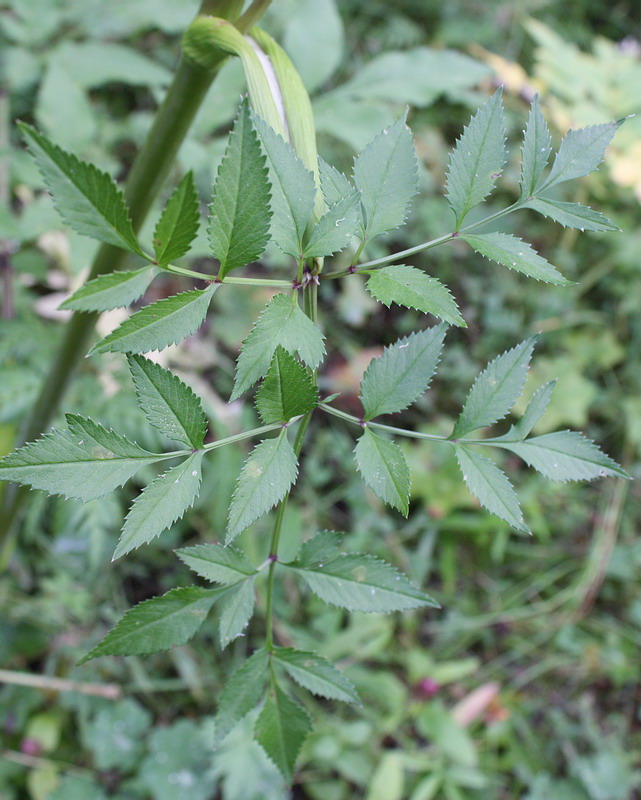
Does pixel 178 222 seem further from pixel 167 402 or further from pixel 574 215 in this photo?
pixel 574 215

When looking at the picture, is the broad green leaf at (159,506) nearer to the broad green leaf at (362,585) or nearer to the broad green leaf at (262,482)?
the broad green leaf at (262,482)

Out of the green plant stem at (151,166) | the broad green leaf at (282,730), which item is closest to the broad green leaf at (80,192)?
the green plant stem at (151,166)

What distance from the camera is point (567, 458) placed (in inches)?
Answer: 24.6

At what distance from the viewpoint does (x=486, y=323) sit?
239cm

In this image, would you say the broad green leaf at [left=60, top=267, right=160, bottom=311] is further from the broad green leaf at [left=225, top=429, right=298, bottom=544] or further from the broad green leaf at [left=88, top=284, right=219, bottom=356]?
the broad green leaf at [left=225, top=429, right=298, bottom=544]

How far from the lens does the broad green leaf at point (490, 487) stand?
0.58 meters

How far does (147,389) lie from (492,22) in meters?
2.77

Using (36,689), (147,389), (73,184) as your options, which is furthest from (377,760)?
(73,184)

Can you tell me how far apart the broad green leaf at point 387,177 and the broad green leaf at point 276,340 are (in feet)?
0.36

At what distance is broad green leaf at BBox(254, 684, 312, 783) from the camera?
62cm

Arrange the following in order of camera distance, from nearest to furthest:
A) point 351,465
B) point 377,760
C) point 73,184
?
point 73,184
point 377,760
point 351,465

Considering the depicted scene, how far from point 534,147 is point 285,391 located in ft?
0.98

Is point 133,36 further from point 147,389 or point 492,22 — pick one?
point 147,389

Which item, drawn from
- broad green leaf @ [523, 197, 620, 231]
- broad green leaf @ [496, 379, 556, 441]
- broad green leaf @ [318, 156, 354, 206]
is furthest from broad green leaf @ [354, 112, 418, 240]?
broad green leaf @ [496, 379, 556, 441]
